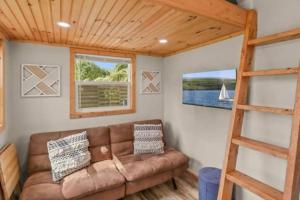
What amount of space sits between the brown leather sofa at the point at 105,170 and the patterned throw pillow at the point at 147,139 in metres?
0.11

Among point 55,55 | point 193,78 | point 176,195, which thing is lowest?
point 176,195

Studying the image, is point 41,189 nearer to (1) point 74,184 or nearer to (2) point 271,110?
(1) point 74,184

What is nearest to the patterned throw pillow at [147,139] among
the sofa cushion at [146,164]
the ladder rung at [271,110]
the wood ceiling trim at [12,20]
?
the sofa cushion at [146,164]

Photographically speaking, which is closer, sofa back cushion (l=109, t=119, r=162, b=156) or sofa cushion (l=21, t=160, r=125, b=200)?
sofa cushion (l=21, t=160, r=125, b=200)

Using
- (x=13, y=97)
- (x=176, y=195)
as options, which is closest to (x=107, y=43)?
(x=13, y=97)

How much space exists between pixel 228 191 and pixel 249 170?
42cm

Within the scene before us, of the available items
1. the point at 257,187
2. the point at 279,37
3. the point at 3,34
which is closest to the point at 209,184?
the point at 257,187

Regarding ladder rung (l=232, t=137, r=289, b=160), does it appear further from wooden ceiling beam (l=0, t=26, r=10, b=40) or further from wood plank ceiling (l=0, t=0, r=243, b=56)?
wooden ceiling beam (l=0, t=26, r=10, b=40)

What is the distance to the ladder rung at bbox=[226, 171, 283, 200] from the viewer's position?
53.0 inches

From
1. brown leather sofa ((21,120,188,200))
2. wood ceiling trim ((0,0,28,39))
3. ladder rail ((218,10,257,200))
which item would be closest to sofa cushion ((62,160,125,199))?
brown leather sofa ((21,120,188,200))

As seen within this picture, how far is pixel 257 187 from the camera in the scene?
146 cm

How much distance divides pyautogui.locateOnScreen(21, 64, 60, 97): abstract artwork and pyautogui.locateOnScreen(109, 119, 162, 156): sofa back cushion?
1059 mm

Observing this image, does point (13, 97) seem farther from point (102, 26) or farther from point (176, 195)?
point (176, 195)

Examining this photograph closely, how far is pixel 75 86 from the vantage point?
299 centimetres
